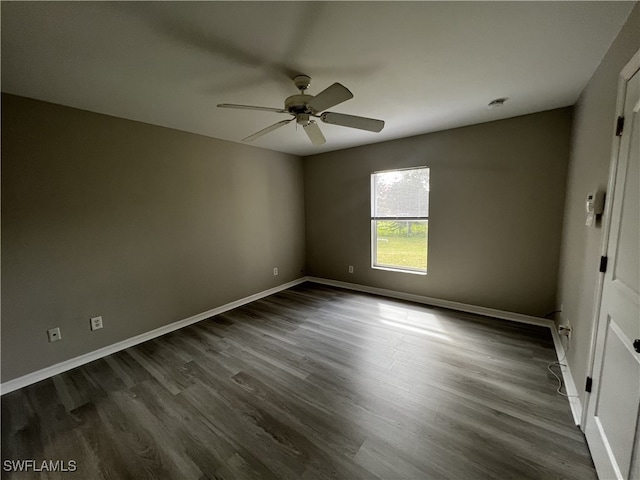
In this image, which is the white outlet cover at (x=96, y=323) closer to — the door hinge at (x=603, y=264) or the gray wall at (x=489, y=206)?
the gray wall at (x=489, y=206)

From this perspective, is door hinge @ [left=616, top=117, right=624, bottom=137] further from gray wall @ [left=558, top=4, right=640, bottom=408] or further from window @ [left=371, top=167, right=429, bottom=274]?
window @ [left=371, top=167, right=429, bottom=274]

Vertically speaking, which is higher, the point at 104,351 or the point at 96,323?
the point at 96,323

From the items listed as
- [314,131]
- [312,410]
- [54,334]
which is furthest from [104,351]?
[314,131]

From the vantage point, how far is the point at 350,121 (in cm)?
191

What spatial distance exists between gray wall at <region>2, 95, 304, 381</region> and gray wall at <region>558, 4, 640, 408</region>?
143 inches

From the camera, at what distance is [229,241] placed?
3.63m

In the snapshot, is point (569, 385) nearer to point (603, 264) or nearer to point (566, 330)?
point (566, 330)

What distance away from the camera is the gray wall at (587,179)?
4.76 ft

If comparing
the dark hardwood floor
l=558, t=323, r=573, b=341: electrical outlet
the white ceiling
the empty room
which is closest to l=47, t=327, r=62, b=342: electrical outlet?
the empty room

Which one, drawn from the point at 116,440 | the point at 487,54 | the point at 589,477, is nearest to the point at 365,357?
the point at 589,477

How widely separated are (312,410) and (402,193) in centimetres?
309

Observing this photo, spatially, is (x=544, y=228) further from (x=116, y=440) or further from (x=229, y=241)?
(x=116, y=440)

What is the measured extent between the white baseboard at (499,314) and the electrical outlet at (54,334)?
11.3 feet

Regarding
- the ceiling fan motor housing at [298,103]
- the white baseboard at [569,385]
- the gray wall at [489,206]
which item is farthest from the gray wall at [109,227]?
the white baseboard at [569,385]
